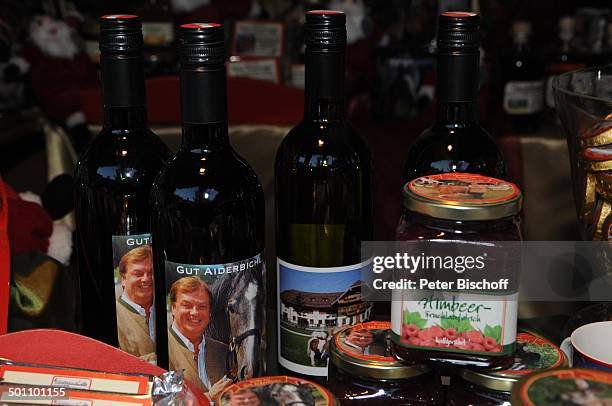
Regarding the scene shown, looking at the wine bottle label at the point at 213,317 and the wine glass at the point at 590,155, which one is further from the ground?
the wine glass at the point at 590,155

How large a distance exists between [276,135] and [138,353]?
1.98ft

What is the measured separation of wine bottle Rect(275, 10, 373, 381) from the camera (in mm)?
645

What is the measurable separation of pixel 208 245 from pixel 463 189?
0.66ft

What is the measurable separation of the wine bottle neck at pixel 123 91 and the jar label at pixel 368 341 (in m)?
0.26

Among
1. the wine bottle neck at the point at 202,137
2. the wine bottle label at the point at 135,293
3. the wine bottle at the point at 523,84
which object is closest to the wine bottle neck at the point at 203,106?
the wine bottle neck at the point at 202,137

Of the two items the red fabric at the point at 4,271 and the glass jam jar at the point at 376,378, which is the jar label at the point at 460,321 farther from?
the red fabric at the point at 4,271

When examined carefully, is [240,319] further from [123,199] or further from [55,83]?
[55,83]

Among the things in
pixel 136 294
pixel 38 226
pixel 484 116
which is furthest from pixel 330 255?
pixel 484 116

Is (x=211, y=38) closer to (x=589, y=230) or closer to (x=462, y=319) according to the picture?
(x=462, y=319)

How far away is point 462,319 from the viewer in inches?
21.4

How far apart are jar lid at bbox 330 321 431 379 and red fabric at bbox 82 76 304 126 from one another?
25.7 inches

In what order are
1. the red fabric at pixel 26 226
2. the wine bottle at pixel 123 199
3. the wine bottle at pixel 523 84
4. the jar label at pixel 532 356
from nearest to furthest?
the jar label at pixel 532 356, the wine bottle at pixel 123 199, the red fabric at pixel 26 226, the wine bottle at pixel 523 84

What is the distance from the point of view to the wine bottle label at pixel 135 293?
659 mm

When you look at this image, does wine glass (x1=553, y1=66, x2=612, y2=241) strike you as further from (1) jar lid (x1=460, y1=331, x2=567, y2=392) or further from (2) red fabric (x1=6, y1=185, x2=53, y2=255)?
(2) red fabric (x1=6, y1=185, x2=53, y2=255)
